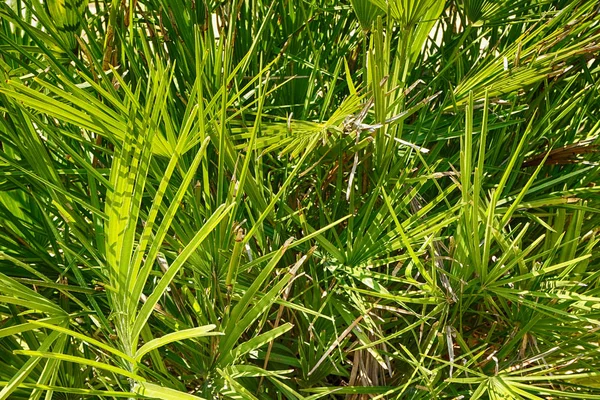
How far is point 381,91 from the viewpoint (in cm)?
68

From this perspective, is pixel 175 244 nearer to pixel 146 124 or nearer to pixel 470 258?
pixel 146 124

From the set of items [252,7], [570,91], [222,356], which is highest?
[252,7]

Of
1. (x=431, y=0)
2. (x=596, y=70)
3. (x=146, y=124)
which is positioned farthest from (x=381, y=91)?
(x=596, y=70)

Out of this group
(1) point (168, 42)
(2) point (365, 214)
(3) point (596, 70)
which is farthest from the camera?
(3) point (596, 70)

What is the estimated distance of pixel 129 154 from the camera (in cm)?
55

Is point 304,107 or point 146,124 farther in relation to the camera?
point 304,107

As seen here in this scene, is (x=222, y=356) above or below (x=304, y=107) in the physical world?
below

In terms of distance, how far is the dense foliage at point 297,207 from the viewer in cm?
60

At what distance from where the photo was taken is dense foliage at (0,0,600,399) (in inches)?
23.8

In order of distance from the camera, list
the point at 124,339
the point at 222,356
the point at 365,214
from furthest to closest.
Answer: the point at 365,214, the point at 222,356, the point at 124,339

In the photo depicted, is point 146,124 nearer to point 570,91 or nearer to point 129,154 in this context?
point 129,154

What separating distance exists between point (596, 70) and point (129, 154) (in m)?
0.70

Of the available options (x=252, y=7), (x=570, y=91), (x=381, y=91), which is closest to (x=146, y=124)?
(x=381, y=91)

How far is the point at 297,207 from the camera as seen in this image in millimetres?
837
